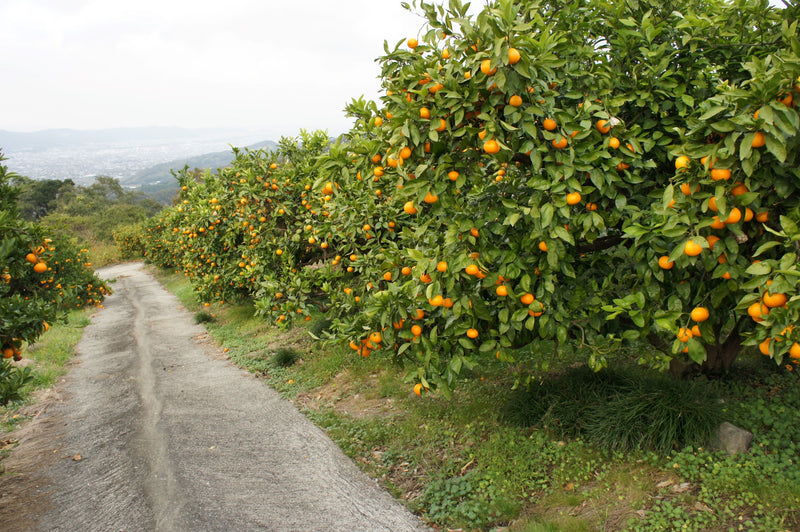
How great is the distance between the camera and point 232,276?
8.43 meters

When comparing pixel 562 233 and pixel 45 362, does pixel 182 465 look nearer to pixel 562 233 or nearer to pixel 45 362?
pixel 562 233

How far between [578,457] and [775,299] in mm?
1843

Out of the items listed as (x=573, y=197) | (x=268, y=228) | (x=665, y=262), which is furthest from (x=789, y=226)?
(x=268, y=228)

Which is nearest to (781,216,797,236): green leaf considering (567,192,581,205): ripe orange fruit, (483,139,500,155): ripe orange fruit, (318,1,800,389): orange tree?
(318,1,800,389): orange tree

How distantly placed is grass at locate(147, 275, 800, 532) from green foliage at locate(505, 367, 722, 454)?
0.01 m

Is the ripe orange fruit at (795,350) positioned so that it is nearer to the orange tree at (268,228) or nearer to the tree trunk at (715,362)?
the tree trunk at (715,362)

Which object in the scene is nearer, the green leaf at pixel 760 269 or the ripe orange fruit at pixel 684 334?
the green leaf at pixel 760 269

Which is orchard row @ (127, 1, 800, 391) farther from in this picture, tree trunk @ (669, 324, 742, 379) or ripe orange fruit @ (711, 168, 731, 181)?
tree trunk @ (669, 324, 742, 379)

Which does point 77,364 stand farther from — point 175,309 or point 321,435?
point 321,435

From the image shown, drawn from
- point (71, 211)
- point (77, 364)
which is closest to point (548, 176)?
point (77, 364)

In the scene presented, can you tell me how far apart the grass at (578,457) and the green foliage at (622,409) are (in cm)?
1

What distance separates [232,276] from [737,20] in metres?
7.82

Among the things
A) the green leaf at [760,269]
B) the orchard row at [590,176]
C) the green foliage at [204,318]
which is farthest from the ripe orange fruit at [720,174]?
the green foliage at [204,318]

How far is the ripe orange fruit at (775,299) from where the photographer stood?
1.84 m
